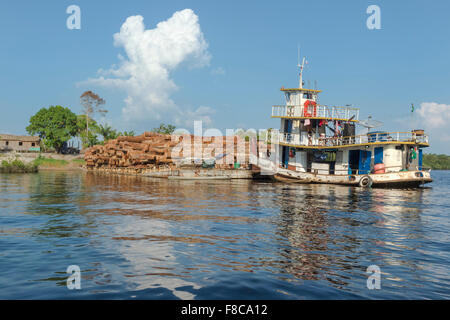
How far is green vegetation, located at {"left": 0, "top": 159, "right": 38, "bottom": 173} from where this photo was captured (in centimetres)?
4344

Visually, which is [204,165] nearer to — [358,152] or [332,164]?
[332,164]

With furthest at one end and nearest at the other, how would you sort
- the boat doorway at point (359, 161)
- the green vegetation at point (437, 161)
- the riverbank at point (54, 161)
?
the green vegetation at point (437, 161), the riverbank at point (54, 161), the boat doorway at point (359, 161)

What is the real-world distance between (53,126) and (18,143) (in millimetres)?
8954

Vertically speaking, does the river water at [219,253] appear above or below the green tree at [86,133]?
below

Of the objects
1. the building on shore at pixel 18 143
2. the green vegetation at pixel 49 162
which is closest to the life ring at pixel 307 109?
the green vegetation at pixel 49 162

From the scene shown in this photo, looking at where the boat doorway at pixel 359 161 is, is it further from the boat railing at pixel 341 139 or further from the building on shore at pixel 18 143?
the building on shore at pixel 18 143

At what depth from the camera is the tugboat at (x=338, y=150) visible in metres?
29.8

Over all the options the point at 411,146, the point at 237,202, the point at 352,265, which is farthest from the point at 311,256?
the point at 411,146

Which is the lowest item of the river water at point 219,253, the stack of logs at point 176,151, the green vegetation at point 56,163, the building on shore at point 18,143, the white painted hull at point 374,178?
the river water at point 219,253

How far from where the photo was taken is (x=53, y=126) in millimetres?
73562

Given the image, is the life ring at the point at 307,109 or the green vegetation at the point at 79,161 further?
the green vegetation at the point at 79,161

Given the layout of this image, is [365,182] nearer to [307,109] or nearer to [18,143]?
[307,109]

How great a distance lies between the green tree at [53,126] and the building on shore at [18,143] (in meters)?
1.95
